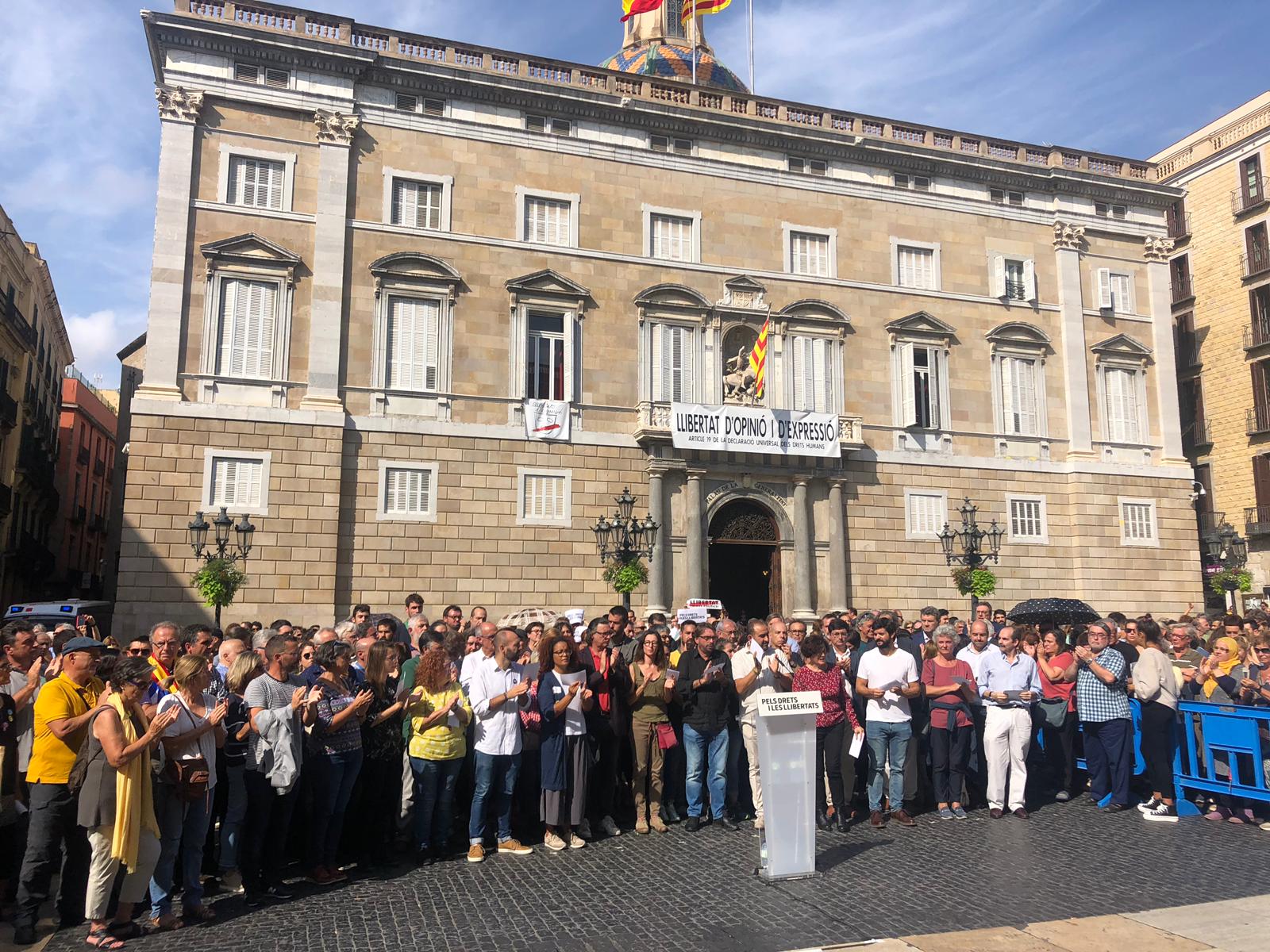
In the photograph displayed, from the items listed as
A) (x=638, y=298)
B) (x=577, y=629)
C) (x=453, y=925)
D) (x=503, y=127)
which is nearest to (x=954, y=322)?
(x=638, y=298)

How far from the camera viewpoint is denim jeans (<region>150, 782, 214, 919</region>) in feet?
23.1

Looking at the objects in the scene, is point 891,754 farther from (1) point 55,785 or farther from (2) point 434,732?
(1) point 55,785

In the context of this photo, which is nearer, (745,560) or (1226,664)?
(1226,664)

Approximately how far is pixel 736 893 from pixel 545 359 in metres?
18.0

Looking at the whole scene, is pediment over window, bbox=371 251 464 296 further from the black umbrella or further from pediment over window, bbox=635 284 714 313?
the black umbrella

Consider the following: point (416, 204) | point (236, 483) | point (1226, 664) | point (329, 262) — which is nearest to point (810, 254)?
point (416, 204)

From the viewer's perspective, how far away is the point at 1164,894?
→ 7680 millimetres

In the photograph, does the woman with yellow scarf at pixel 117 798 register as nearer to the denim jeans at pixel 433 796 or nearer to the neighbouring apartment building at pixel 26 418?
the denim jeans at pixel 433 796

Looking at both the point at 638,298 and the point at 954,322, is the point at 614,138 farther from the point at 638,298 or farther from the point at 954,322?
the point at 954,322

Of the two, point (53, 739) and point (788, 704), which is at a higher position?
point (788, 704)

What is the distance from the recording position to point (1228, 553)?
2848cm

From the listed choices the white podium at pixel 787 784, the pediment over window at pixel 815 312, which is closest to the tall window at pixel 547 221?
the pediment over window at pixel 815 312

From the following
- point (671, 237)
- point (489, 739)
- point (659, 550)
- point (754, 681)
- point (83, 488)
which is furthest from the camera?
point (83, 488)

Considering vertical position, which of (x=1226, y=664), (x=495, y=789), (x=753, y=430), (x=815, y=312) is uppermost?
(x=815, y=312)
